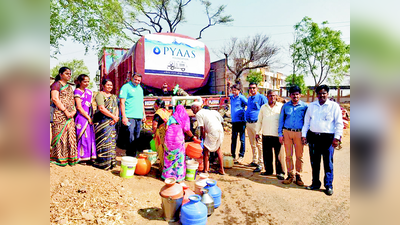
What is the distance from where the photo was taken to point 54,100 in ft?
11.3

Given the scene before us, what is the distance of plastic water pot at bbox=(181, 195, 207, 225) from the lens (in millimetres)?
2625

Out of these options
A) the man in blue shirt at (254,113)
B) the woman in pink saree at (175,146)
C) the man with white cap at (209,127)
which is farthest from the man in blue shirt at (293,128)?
the woman in pink saree at (175,146)

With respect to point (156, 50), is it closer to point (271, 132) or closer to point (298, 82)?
point (271, 132)

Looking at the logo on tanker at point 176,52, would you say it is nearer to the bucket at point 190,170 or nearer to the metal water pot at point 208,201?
the bucket at point 190,170

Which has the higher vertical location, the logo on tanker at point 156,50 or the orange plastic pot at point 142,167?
the logo on tanker at point 156,50

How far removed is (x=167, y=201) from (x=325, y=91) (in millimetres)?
2778

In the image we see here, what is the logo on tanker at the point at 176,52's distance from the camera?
6.39 meters

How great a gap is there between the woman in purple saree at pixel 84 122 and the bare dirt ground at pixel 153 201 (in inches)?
9.4

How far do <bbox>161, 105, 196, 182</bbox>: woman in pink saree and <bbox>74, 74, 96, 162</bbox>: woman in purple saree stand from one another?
1.24 m

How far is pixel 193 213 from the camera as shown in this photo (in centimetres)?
263

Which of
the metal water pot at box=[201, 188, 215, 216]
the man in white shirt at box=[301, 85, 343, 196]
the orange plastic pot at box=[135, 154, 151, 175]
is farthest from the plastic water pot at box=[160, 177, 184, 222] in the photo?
the man in white shirt at box=[301, 85, 343, 196]

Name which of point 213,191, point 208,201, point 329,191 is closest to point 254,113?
point 329,191

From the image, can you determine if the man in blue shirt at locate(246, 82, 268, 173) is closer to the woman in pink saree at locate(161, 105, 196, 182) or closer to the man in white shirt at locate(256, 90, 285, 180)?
the man in white shirt at locate(256, 90, 285, 180)
